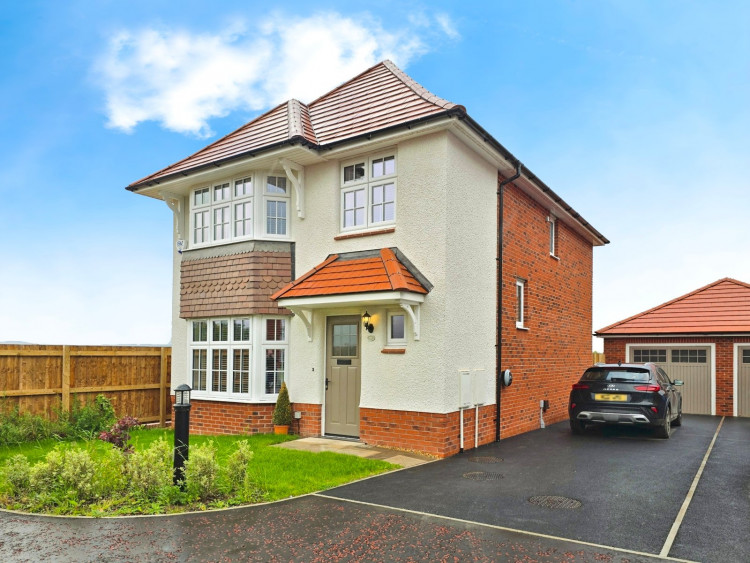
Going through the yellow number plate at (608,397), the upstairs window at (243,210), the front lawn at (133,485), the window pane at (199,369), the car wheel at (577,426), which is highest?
the upstairs window at (243,210)

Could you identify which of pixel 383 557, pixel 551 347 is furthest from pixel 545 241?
pixel 383 557

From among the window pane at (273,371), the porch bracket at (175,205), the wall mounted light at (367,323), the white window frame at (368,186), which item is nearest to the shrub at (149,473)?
the wall mounted light at (367,323)

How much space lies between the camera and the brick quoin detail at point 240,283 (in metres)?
11.8

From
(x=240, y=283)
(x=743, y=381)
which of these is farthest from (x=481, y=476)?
(x=743, y=381)

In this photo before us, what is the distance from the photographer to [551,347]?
587 inches

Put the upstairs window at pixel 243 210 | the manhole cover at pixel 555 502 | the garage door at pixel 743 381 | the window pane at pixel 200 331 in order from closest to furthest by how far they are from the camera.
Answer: the manhole cover at pixel 555 502, the upstairs window at pixel 243 210, the window pane at pixel 200 331, the garage door at pixel 743 381

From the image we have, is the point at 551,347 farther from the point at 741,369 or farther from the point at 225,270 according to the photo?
the point at 225,270

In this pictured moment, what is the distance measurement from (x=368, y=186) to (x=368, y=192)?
0.12 metres

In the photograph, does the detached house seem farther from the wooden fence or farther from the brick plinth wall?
the wooden fence

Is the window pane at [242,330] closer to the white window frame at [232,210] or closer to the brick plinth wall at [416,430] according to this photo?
the white window frame at [232,210]

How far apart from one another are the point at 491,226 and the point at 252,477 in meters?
6.94

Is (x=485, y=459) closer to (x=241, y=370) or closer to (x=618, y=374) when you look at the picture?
(x=618, y=374)

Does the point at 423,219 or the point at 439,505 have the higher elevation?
the point at 423,219

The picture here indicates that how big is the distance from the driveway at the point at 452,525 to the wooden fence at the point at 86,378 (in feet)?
21.8
